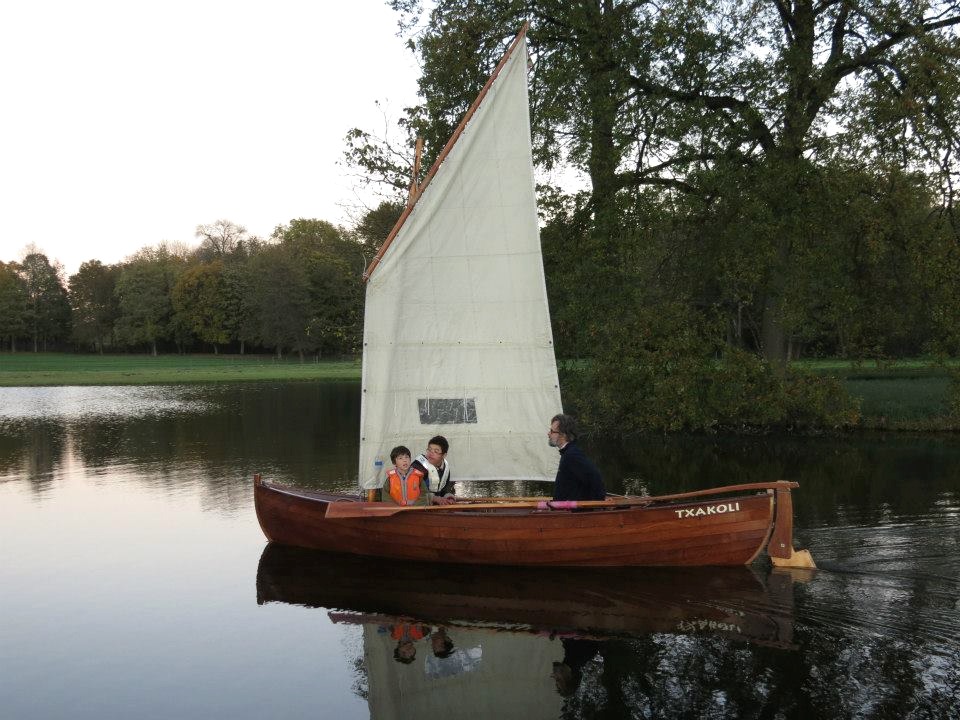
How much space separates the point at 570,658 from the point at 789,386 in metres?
20.4

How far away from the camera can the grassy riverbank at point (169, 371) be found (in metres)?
64.0

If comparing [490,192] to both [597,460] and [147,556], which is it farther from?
[597,460]

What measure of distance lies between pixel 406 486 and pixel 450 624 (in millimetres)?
3058

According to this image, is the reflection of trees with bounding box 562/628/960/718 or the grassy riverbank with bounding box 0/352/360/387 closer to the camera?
the reflection of trees with bounding box 562/628/960/718

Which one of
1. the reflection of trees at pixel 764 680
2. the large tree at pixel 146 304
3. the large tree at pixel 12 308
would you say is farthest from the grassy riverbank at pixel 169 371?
the reflection of trees at pixel 764 680

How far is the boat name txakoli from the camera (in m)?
13.2

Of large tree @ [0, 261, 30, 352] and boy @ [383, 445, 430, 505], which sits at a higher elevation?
large tree @ [0, 261, 30, 352]

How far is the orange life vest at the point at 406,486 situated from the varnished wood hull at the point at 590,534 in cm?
24

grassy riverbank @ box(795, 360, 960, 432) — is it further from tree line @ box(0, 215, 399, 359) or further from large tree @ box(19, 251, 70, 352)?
large tree @ box(19, 251, 70, 352)

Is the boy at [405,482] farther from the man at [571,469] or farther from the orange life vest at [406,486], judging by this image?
the man at [571,469]

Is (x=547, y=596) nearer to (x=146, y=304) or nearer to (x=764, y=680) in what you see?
(x=764, y=680)

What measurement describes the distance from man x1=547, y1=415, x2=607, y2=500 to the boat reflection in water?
1372 mm

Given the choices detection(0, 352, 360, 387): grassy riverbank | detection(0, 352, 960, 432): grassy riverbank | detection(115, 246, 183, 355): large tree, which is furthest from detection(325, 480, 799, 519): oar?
detection(115, 246, 183, 355): large tree

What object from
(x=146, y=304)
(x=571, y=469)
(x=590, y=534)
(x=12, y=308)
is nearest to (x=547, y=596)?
(x=590, y=534)
